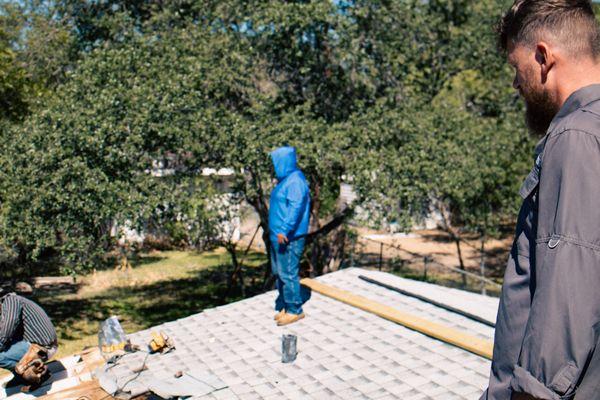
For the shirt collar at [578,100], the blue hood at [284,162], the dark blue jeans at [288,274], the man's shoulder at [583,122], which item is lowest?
the dark blue jeans at [288,274]

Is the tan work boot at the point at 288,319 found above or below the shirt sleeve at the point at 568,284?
below

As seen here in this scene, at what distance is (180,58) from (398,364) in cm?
877

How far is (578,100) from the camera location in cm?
180

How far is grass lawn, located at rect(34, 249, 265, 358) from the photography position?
51.3 ft

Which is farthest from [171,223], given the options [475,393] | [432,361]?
[475,393]

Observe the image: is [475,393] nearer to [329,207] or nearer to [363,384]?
[363,384]

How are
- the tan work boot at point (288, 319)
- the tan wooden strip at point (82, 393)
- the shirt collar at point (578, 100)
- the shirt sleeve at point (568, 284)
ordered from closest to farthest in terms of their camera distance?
the shirt sleeve at point (568, 284) < the shirt collar at point (578, 100) < the tan wooden strip at point (82, 393) < the tan work boot at point (288, 319)

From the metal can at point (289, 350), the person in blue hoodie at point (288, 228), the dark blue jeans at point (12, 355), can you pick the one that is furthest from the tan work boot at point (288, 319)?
the dark blue jeans at point (12, 355)

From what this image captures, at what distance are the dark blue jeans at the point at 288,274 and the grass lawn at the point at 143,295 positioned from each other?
7251 mm

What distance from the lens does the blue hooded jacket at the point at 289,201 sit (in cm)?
773

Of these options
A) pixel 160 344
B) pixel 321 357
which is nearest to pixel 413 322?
pixel 321 357

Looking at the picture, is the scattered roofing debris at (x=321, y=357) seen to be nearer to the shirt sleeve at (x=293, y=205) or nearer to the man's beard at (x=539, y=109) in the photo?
the shirt sleeve at (x=293, y=205)

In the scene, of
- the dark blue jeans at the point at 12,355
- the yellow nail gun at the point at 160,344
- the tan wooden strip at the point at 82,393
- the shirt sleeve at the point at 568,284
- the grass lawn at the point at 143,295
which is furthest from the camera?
the grass lawn at the point at 143,295

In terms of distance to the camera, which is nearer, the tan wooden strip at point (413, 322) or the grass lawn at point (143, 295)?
the tan wooden strip at point (413, 322)
